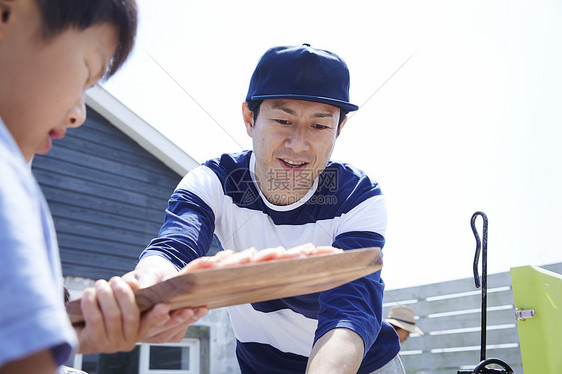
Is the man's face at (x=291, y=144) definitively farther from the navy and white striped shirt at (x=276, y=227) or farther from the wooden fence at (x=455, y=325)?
the wooden fence at (x=455, y=325)

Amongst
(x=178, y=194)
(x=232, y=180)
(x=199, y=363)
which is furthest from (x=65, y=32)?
(x=199, y=363)

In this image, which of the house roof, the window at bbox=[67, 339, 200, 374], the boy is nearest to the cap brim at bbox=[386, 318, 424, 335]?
the window at bbox=[67, 339, 200, 374]

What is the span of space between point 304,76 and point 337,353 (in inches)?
41.3

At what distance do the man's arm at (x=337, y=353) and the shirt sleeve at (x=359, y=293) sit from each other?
0.09ft

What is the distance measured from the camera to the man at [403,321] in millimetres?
5195

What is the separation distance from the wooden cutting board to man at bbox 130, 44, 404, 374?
784 millimetres

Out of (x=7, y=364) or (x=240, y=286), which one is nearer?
(x=7, y=364)

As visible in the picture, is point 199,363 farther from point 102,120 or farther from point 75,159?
point 102,120

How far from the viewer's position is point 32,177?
653 mm

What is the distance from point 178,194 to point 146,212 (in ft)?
14.0

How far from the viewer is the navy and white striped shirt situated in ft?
5.86

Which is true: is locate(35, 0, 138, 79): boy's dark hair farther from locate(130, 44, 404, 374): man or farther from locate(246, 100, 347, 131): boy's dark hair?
locate(246, 100, 347, 131): boy's dark hair

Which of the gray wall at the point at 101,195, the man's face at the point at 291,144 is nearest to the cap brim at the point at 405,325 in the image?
the gray wall at the point at 101,195

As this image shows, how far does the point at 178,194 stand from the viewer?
1.88m
